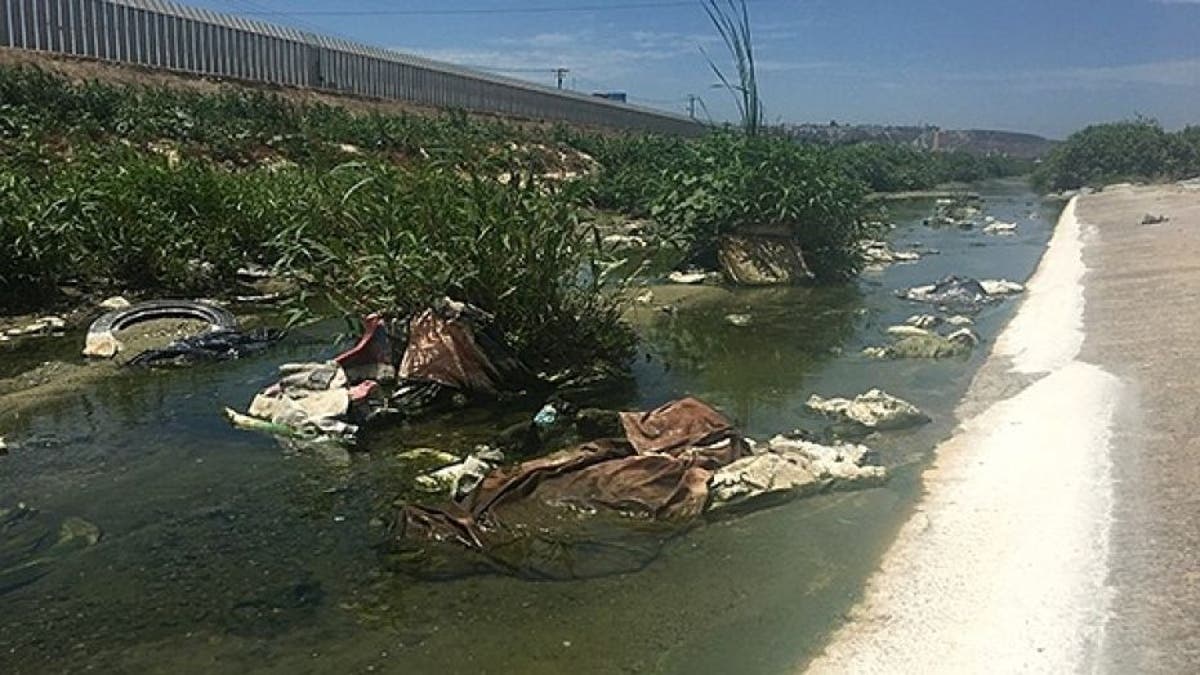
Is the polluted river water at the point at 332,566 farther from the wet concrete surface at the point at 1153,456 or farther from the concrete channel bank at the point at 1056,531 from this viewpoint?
the wet concrete surface at the point at 1153,456

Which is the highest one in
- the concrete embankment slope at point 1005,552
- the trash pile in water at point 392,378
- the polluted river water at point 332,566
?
the trash pile in water at point 392,378

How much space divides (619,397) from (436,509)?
2578 mm

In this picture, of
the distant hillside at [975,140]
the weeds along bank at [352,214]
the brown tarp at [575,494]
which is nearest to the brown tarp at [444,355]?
the weeds along bank at [352,214]

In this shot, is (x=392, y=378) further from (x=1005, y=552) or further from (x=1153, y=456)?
(x=1153, y=456)

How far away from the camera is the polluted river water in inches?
129

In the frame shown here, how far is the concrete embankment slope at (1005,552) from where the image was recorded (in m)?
3.16

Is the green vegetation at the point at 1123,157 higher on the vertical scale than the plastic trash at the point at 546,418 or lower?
higher

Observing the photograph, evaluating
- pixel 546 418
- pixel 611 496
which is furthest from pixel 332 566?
pixel 546 418

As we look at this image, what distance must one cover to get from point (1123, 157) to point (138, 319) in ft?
139

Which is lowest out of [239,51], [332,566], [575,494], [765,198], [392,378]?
[332,566]

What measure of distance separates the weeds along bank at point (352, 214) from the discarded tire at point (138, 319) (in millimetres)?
1054

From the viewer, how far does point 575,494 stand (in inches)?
178

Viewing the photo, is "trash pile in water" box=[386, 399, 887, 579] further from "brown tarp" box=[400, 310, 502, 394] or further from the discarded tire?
the discarded tire

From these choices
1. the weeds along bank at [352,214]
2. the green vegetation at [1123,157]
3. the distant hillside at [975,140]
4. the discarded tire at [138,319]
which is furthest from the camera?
the distant hillside at [975,140]
